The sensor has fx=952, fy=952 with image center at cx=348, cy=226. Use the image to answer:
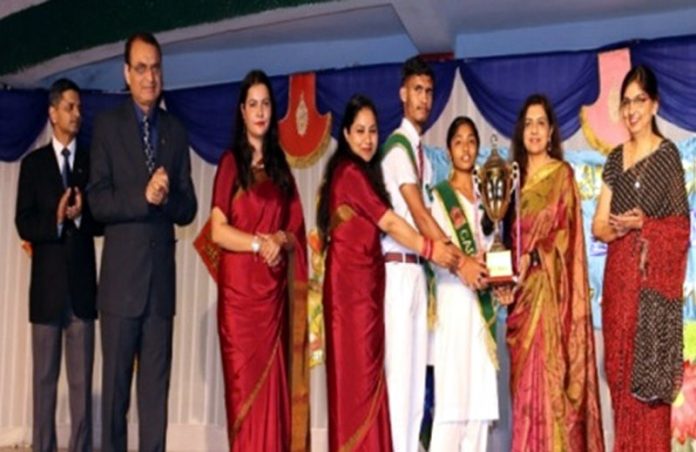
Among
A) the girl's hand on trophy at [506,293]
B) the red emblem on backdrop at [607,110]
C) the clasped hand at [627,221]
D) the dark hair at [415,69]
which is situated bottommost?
the girl's hand on trophy at [506,293]

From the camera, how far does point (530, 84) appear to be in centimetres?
545

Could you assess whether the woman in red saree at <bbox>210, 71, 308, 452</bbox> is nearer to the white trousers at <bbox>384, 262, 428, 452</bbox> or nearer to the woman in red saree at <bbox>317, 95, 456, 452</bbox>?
the woman in red saree at <bbox>317, 95, 456, 452</bbox>

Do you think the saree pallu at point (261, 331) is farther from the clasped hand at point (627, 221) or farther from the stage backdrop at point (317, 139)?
the stage backdrop at point (317, 139)

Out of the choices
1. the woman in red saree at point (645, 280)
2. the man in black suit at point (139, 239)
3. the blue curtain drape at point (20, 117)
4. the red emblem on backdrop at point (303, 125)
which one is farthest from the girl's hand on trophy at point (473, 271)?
the blue curtain drape at point (20, 117)

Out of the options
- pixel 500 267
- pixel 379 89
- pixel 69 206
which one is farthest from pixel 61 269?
pixel 379 89

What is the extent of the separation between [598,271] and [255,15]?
7.94 feet

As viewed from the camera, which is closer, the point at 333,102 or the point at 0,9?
the point at 333,102

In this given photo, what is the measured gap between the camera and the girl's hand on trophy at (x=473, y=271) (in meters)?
A: 3.52

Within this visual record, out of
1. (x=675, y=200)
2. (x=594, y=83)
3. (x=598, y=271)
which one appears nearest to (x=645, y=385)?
(x=675, y=200)

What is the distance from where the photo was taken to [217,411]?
6250mm

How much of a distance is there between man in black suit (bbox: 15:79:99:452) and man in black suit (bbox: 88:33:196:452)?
0.60 metres

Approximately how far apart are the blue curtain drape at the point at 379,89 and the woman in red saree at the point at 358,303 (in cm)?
203

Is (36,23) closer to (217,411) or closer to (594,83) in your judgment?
(217,411)

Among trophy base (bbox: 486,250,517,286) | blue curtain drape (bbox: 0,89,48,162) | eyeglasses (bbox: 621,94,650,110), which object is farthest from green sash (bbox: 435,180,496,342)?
blue curtain drape (bbox: 0,89,48,162)
